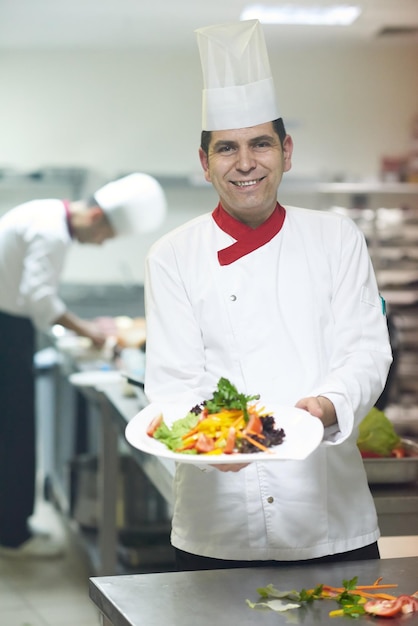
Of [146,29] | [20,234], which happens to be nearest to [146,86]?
[146,29]

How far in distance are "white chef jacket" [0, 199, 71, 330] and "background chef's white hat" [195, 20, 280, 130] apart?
259 centimetres

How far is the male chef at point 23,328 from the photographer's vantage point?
461 centimetres

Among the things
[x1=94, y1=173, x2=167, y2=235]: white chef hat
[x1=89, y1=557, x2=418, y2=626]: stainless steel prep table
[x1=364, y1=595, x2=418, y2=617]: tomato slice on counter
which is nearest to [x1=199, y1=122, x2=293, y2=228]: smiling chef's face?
[x1=89, y1=557, x2=418, y2=626]: stainless steel prep table

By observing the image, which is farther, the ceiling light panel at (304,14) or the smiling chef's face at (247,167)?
the ceiling light panel at (304,14)

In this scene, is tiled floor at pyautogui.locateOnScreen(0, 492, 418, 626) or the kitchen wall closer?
tiled floor at pyautogui.locateOnScreen(0, 492, 418, 626)

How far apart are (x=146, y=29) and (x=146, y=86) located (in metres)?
0.49

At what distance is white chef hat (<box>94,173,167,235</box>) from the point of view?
4.91 meters

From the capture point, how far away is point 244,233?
2.05 m

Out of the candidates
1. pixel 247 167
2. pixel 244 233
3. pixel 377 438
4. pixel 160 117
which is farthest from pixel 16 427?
pixel 160 117

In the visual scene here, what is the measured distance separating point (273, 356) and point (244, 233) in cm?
26

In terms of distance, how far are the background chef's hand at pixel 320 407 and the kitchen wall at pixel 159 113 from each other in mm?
5660

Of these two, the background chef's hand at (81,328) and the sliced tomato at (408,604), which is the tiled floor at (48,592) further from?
the sliced tomato at (408,604)

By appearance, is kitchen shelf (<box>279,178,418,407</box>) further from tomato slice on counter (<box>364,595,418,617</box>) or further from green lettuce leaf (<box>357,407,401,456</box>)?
tomato slice on counter (<box>364,595,418,617</box>)

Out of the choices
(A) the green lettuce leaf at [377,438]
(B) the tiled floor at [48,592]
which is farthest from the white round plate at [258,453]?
(B) the tiled floor at [48,592]
